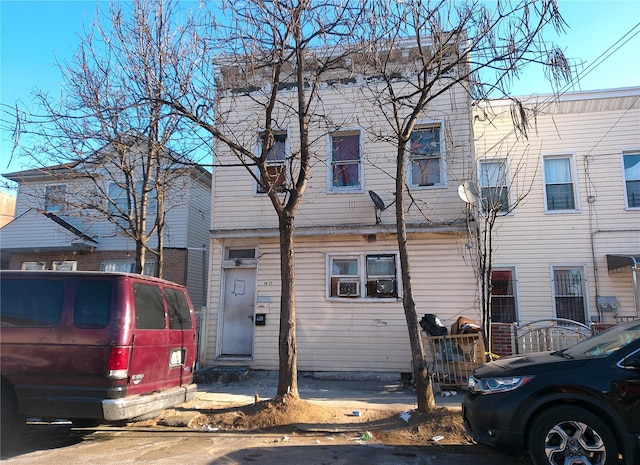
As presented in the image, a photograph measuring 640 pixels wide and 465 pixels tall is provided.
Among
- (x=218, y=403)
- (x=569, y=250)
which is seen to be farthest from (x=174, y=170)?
(x=569, y=250)

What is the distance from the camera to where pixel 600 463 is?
4023mm

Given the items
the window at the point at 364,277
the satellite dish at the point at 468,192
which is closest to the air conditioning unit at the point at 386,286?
the window at the point at 364,277

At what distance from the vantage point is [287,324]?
6.88m

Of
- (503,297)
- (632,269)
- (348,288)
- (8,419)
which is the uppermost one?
(632,269)

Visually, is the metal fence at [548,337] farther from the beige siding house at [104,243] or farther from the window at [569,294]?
the beige siding house at [104,243]

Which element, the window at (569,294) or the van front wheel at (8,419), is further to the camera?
the window at (569,294)

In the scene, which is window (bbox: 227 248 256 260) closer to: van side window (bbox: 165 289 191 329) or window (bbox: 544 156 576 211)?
van side window (bbox: 165 289 191 329)

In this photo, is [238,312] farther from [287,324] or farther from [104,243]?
[104,243]

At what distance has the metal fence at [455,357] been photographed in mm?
8109

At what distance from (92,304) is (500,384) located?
15.2ft

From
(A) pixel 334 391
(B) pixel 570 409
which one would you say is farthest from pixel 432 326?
(B) pixel 570 409

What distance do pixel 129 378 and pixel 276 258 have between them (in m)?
5.80

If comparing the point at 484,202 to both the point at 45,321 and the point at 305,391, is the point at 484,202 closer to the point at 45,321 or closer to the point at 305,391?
the point at 305,391

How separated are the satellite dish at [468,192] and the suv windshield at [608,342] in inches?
162
